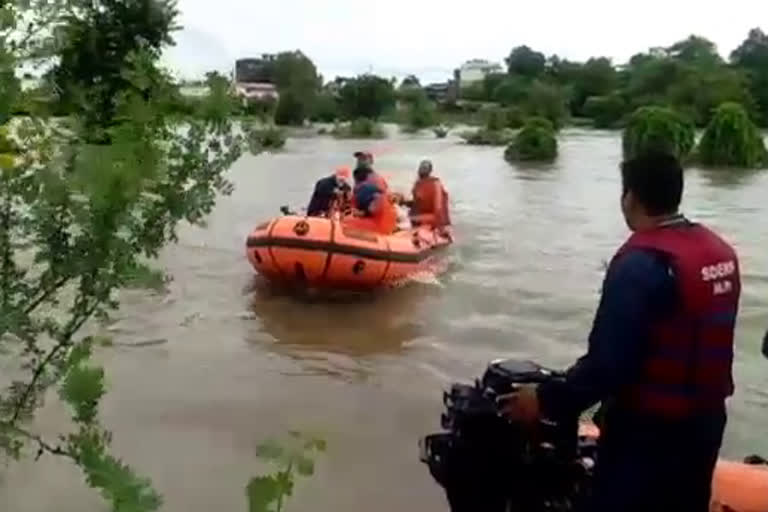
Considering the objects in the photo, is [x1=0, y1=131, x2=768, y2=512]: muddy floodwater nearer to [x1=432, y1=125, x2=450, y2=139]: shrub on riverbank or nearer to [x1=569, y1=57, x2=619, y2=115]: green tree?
[x1=432, y1=125, x2=450, y2=139]: shrub on riverbank

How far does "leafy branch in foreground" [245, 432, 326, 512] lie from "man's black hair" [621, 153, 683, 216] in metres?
1.23

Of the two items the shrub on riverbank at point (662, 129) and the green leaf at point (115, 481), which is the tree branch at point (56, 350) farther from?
the shrub on riverbank at point (662, 129)

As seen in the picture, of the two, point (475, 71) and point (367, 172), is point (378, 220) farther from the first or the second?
point (475, 71)

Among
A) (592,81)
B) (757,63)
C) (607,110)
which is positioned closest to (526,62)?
(592,81)

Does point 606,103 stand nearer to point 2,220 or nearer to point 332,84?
point 332,84

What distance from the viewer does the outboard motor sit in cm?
305

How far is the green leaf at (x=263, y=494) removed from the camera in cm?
173

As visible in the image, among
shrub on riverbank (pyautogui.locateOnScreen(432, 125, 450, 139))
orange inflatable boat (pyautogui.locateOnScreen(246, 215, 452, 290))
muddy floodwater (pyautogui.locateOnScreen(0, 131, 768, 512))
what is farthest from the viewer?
shrub on riverbank (pyautogui.locateOnScreen(432, 125, 450, 139))

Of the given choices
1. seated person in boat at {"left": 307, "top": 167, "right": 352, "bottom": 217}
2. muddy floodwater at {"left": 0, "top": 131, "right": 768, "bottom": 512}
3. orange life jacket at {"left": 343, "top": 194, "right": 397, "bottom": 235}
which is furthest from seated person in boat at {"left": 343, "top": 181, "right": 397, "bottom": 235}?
muddy floodwater at {"left": 0, "top": 131, "right": 768, "bottom": 512}

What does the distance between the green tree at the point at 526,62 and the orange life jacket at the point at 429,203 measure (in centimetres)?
7087

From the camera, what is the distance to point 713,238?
2783 millimetres

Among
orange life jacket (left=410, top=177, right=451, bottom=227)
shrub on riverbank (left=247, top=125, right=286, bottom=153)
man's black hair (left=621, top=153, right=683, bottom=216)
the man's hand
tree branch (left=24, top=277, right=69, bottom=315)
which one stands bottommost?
orange life jacket (left=410, top=177, right=451, bottom=227)

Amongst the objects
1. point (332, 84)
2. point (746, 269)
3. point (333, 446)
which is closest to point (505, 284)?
point (746, 269)

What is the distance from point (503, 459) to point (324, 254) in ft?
24.7
